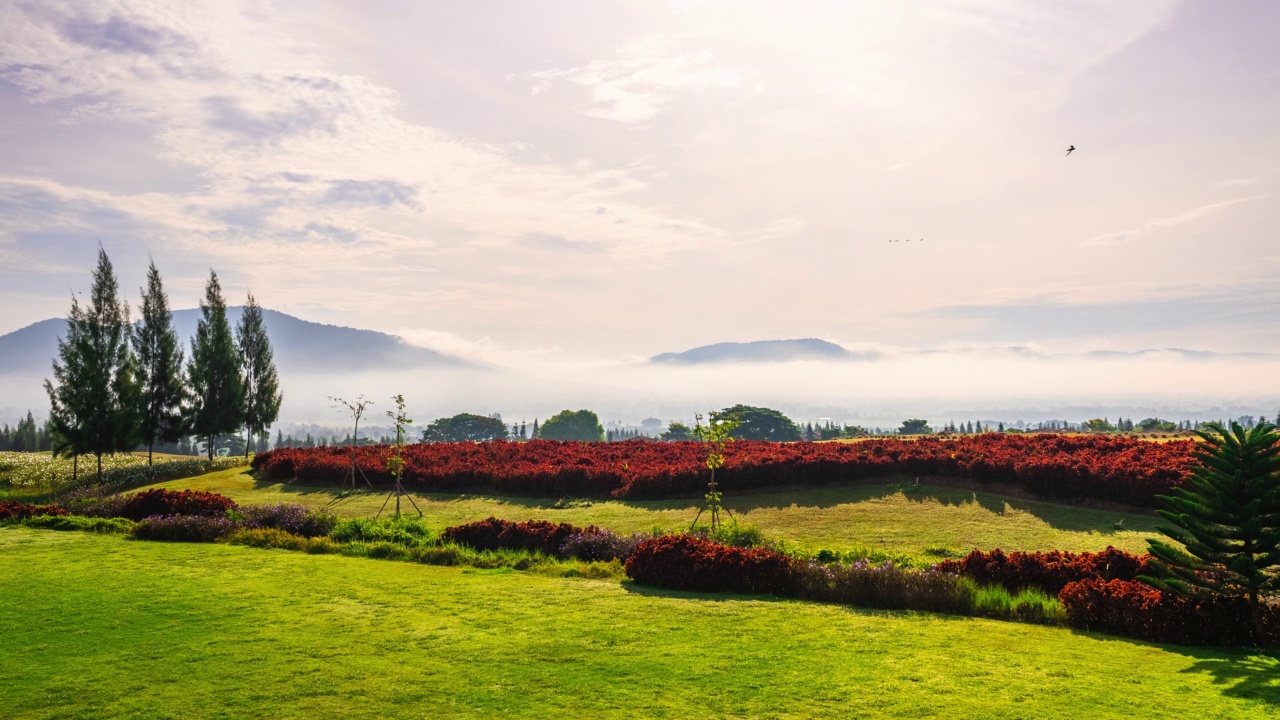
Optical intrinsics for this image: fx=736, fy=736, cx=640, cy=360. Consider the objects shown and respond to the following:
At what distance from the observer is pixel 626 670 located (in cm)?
811

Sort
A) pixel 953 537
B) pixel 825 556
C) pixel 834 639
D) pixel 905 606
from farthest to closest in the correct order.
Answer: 1. pixel 953 537
2. pixel 825 556
3. pixel 905 606
4. pixel 834 639

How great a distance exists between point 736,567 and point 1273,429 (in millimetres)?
7512

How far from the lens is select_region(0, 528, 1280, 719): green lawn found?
23.6ft

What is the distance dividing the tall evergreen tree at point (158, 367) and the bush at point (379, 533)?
29.7 metres

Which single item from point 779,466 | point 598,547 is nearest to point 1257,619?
point 598,547

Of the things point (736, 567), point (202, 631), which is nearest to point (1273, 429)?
point (736, 567)

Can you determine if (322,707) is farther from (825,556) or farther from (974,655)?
(825,556)

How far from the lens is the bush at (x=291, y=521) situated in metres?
18.7

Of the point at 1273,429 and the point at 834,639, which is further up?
the point at 1273,429

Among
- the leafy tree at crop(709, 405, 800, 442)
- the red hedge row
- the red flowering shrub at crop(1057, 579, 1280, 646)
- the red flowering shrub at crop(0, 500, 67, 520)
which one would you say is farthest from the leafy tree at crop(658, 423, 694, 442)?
the red flowering shrub at crop(1057, 579, 1280, 646)

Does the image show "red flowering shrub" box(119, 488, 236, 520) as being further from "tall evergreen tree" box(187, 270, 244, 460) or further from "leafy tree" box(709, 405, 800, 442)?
"leafy tree" box(709, 405, 800, 442)

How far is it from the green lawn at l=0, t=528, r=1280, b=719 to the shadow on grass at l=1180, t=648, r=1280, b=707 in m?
0.03

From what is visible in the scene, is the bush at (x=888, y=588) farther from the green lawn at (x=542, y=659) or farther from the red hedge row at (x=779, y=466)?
the red hedge row at (x=779, y=466)

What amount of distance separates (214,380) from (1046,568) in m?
45.4
